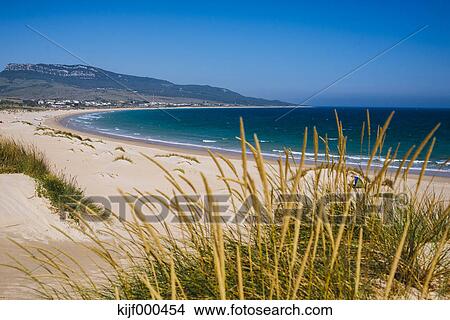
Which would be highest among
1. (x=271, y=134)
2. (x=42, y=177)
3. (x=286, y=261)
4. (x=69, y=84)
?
(x=69, y=84)

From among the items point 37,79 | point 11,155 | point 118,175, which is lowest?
point 118,175

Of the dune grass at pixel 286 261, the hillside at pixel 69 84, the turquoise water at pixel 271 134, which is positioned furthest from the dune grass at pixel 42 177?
the hillside at pixel 69 84

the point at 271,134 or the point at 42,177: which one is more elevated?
the point at 42,177

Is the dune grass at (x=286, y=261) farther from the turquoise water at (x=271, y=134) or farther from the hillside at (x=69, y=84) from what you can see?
the hillside at (x=69, y=84)

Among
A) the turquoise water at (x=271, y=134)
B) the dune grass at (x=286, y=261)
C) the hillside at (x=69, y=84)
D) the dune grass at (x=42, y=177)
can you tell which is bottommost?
the turquoise water at (x=271, y=134)

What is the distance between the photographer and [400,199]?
9.23 feet

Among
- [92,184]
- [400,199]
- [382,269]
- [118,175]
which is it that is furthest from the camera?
[118,175]

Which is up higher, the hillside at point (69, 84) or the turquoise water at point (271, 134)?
the hillside at point (69, 84)

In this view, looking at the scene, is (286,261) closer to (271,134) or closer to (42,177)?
(42,177)

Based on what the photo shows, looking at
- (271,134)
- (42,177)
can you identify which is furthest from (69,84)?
(42,177)
